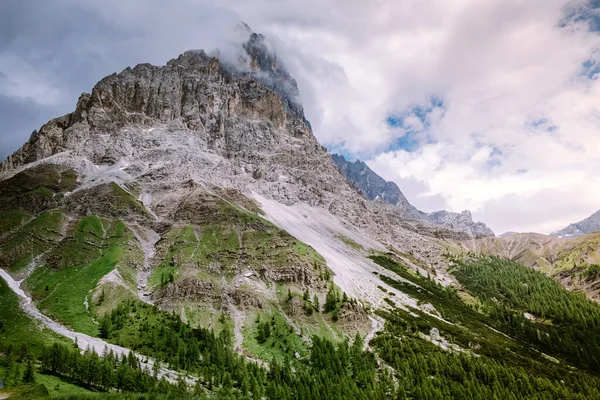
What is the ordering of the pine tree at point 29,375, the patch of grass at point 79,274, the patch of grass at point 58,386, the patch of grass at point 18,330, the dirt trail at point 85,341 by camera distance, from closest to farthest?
the pine tree at point 29,375, the patch of grass at point 58,386, the patch of grass at point 18,330, the dirt trail at point 85,341, the patch of grass at point 79,274

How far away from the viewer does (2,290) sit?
127 meters

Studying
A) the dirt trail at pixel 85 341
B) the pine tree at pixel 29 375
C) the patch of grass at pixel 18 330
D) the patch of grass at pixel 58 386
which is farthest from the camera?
the dirt trail at pixel 85 341

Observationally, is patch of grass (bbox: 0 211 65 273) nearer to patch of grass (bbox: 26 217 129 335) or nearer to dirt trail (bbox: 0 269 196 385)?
patch of grass (bbox: 26 217 129 335)

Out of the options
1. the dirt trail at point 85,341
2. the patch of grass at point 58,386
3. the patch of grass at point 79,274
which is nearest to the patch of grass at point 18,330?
the dirt trail at point 85,341

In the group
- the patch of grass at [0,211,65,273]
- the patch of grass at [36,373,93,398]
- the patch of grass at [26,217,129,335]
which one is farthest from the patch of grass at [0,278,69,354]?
the patch of grass at [0,211,65,273]

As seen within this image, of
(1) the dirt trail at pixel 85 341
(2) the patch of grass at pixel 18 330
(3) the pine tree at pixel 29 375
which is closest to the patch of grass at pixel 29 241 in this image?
(1) the dirt trail at pixel 85 341

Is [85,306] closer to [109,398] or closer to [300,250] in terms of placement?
[109,398]

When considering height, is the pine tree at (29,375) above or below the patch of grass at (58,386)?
above

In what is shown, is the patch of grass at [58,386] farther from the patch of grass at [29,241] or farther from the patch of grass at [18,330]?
the patch of grass at [29,241]

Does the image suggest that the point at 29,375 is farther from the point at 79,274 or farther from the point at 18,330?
the point at 79,274

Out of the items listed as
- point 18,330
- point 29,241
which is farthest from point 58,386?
point 29,241

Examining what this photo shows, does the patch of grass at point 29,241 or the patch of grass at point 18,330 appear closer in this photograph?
the patch of grass at point 18,330

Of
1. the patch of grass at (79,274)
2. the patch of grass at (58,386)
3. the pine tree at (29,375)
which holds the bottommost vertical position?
the patch of grass at (58,386)

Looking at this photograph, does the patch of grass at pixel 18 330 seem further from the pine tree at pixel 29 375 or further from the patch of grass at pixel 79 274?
the pine tree at pixel 29 375
